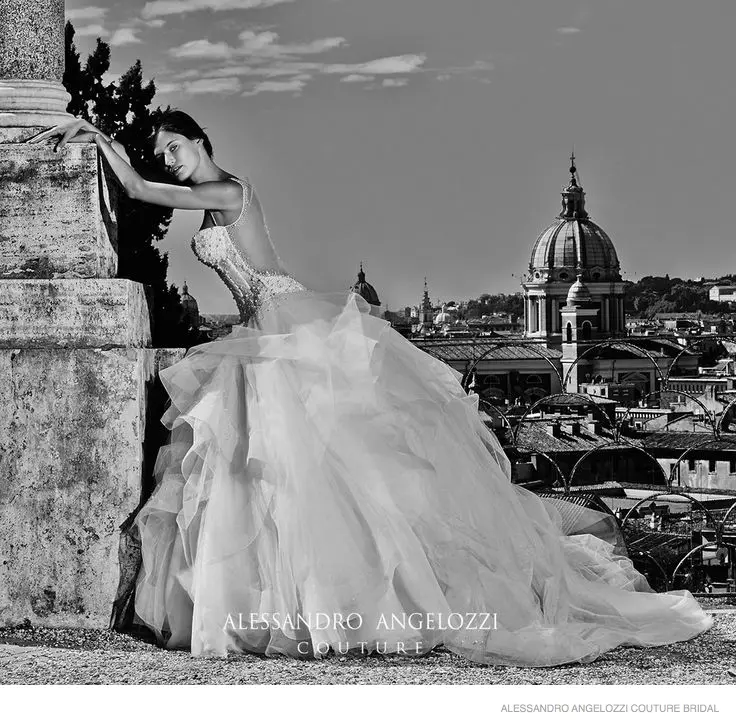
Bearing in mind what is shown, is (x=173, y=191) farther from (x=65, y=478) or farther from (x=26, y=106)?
(x=65, y=478)

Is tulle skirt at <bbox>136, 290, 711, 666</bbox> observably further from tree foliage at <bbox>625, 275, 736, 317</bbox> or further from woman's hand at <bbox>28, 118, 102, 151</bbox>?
tree foliage at <bbox>625, 275, 736, 317</bbox>

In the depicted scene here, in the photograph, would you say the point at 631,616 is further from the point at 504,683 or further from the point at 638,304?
the point at 638,304

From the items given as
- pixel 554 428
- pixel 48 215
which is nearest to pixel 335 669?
pixel 48 215

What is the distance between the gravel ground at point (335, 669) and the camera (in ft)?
7.18

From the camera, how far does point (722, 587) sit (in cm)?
852

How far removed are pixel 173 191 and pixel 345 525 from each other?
74 centimetres

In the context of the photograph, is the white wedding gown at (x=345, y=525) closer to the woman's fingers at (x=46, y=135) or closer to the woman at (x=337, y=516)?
the woman at (x=337, y=516)

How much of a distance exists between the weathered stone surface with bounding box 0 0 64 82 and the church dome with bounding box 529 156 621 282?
62182 millimetres

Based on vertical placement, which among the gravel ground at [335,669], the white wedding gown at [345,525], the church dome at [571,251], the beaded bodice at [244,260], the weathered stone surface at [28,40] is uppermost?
the church dome at [571,251]

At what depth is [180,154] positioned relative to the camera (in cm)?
271

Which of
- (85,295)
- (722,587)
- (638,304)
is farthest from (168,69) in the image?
(638,304)

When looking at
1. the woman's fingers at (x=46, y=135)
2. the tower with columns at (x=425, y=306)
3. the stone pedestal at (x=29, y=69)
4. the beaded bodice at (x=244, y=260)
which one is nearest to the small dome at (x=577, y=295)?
the tower with columns at (x=425, y=306)

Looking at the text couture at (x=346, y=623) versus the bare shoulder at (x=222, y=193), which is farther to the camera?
the bare shoulder at (x=222, y=193)

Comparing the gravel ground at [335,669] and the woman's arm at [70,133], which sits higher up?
the woman's arm at [70,133]
